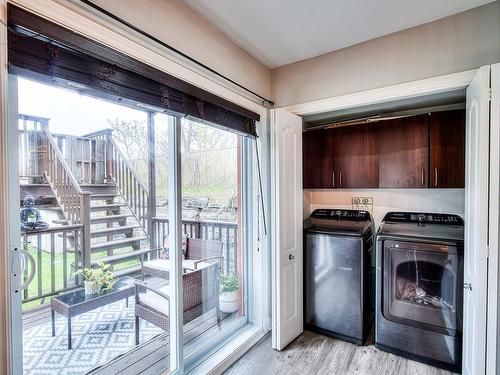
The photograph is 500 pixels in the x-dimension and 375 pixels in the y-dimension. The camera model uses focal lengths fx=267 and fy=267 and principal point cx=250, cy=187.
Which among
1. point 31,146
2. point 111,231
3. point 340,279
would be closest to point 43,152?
point 31,146

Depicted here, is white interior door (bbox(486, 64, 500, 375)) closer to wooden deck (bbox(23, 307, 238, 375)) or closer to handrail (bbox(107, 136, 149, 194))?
wooden deck (bbox(23, 307, 238, 375))

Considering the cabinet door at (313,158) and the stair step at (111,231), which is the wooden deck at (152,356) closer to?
the stair step at (111,231)

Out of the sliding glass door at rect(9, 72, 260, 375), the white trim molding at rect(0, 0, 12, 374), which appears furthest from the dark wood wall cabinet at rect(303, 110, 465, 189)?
the white trim molding at rect(0, 0, 12, 374)

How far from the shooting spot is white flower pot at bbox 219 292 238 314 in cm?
259

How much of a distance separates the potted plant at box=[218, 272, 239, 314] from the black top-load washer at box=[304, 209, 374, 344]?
2.41 ft

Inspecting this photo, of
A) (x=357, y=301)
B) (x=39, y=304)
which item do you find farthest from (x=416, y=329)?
(x=39, y=304)

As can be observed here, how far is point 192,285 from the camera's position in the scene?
2168 mm

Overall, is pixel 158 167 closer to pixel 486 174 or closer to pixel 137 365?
pixel 137 365

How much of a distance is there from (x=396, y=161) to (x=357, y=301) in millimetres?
1462

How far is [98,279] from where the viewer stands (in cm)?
166

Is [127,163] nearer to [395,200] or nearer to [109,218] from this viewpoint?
[109,218]

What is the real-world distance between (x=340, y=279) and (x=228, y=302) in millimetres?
1117

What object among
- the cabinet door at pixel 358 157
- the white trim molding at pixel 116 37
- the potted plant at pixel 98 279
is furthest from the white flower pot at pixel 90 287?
the cabinet door at pixel 358 157

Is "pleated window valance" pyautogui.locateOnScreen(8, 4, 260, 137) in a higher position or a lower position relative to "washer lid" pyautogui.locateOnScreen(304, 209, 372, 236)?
higher
